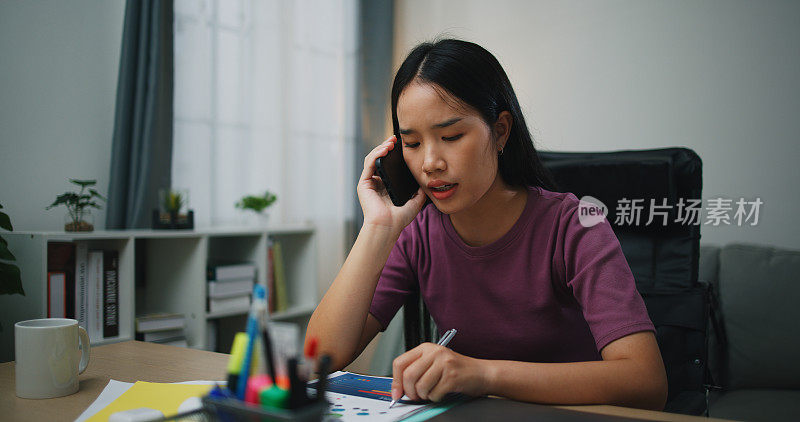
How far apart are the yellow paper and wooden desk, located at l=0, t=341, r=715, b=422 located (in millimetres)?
38

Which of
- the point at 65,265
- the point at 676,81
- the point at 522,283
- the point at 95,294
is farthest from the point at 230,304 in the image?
the point at 676,81

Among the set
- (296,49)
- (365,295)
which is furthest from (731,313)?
(296,49)

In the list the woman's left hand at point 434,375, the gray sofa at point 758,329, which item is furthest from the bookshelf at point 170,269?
the gray sofa at point 758,329

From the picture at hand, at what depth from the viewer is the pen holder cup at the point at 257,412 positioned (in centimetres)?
39

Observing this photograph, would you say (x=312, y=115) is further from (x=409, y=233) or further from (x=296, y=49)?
(x=409, y=233)

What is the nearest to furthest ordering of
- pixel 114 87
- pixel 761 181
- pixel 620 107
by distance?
pixel 114 87, pixel 761 181, pixel 620 107

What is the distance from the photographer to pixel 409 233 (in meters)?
1.22

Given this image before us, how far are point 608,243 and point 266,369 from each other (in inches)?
28.4

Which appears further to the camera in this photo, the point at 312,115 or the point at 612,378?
the point at 312,115

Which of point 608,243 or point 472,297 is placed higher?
point 608,243

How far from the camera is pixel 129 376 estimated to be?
2.77 feet

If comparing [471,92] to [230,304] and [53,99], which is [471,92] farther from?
[53,99]

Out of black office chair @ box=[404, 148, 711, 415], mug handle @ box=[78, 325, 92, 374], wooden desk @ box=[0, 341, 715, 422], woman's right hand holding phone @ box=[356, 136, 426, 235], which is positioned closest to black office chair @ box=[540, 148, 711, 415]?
black office chair @ box=[404, 148, 711, 415]

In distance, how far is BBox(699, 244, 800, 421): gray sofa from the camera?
1867 mm
